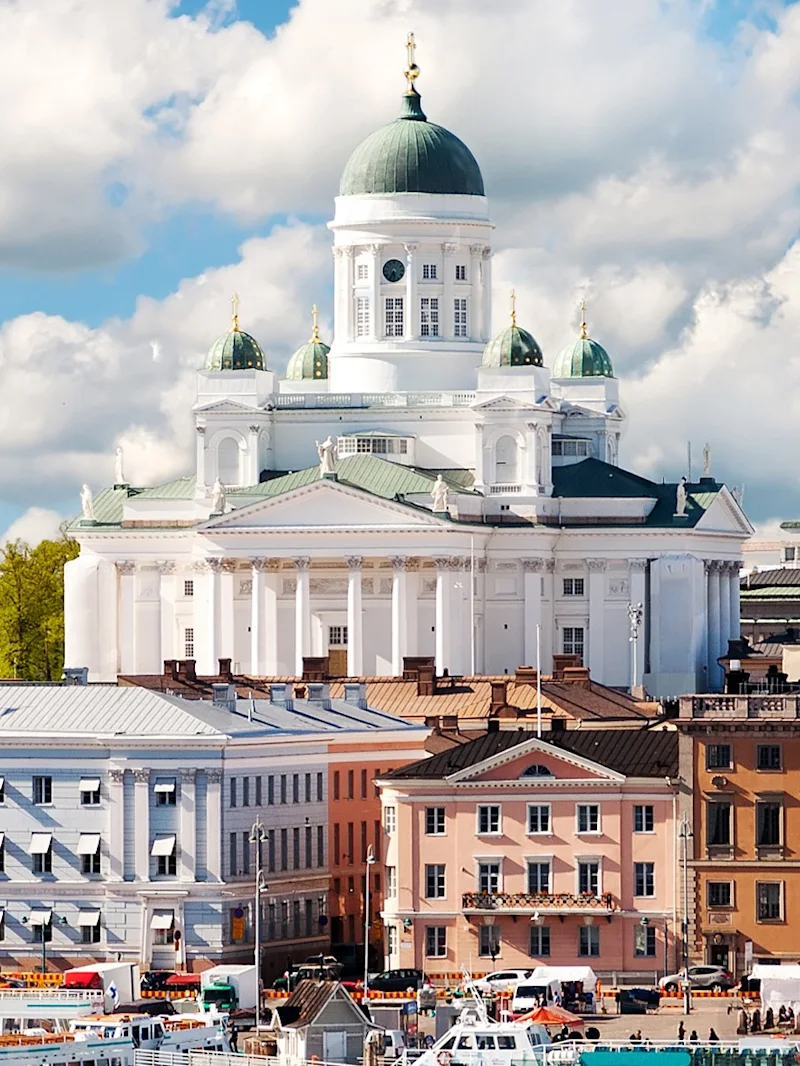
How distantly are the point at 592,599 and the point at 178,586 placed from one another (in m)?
17.4

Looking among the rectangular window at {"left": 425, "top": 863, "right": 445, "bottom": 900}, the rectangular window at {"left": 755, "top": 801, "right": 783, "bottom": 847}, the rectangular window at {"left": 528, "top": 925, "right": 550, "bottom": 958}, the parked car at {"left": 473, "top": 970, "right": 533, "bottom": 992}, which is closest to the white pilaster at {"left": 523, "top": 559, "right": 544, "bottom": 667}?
the rectangular window at {"left": 425, "top": 863, "right": 445, "bottom": 900}

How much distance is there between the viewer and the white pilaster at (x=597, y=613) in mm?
187000

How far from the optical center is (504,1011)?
102375 millimetres

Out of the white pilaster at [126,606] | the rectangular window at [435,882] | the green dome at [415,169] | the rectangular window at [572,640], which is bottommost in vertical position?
the rectangular window at [435,882]

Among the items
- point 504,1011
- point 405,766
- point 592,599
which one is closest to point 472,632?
point 592,599

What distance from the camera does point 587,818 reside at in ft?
381

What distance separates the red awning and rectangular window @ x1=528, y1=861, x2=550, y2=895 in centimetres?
1200

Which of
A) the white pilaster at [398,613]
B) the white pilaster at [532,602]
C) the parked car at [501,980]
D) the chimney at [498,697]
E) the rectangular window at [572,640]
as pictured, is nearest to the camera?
the parked car at [501,980]

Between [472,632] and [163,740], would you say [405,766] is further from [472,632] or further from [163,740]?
[472,632]

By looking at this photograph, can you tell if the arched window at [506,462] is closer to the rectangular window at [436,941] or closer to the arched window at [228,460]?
the arched window at [228,460]

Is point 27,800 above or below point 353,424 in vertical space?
below

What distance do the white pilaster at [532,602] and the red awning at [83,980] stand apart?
251 feet

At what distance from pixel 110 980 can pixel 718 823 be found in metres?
15.6

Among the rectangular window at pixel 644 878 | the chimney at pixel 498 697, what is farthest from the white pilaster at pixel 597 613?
the rectangular window at pixel 644 878
